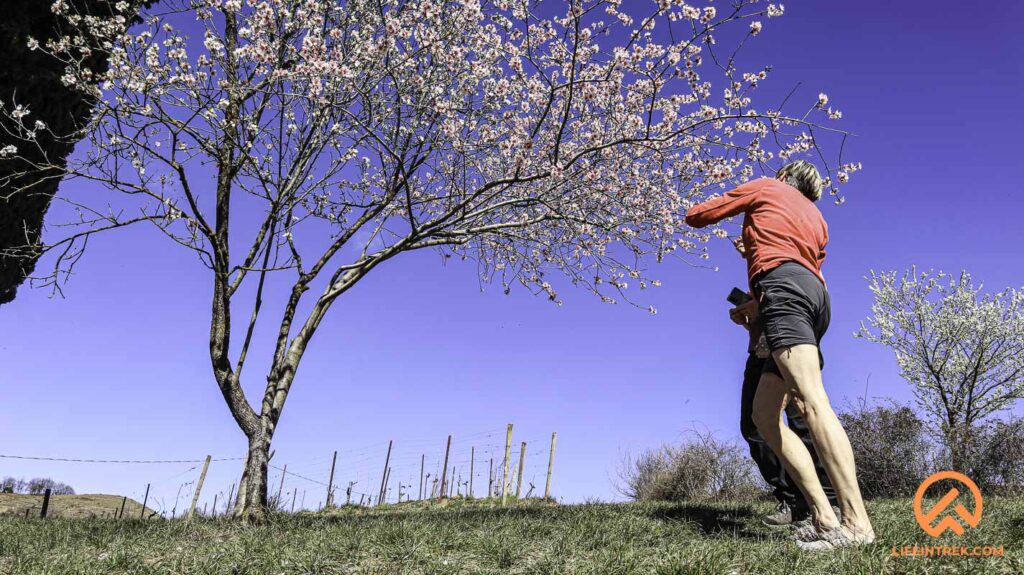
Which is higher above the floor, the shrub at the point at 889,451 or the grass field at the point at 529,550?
the shrub at the point at 889,451

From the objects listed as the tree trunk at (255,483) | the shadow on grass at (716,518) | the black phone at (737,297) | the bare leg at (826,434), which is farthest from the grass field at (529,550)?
the tree trunk at (255,483)

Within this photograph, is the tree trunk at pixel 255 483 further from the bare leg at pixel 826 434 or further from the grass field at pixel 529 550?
the bare leg at pixel 826 434

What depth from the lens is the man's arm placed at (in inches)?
136

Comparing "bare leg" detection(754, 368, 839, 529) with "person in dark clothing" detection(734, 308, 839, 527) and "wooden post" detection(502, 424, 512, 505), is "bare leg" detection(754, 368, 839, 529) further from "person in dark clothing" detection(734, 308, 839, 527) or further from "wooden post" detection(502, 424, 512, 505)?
"wooden post" detection(502, 424, 512, 505)

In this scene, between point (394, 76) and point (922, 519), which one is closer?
point (922, 519)

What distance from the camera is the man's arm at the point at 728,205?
3459 mm

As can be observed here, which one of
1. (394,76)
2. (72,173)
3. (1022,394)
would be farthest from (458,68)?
(1022,394)

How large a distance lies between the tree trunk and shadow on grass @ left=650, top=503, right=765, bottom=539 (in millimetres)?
3918

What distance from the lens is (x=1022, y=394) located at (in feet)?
55.2

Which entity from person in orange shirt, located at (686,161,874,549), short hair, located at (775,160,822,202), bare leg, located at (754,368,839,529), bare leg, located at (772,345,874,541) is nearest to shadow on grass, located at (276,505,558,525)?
bare leg, located at (754,368,839,529)

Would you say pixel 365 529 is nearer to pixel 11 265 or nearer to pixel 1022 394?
pixel 11 265

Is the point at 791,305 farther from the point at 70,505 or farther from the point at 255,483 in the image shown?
the point at 70,505

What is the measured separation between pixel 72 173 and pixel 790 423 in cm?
713

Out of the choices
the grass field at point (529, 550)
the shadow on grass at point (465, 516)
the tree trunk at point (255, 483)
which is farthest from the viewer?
the tree trunk at point (255, 483)
